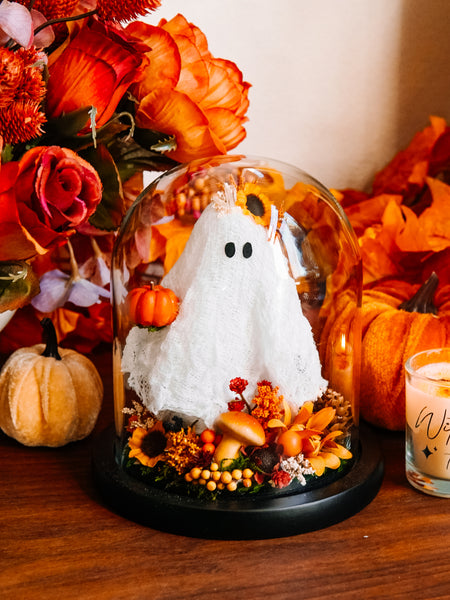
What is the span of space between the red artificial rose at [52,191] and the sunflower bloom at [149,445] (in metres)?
0.17

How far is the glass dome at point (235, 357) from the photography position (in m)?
0.55

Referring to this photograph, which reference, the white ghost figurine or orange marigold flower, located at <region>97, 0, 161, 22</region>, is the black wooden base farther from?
orange marigold flower, located at <region>97, 0, 161, 22</region>

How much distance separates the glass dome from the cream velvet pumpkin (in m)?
0.07

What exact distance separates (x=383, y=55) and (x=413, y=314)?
499mm

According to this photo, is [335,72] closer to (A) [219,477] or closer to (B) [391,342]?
(B) [391,342]

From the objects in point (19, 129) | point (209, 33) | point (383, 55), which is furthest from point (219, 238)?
point (383, 55)

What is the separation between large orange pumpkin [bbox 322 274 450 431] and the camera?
2.24ft

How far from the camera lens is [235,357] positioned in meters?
0.56

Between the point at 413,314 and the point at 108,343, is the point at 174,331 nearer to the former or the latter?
the point at 413,314

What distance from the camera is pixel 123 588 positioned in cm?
47

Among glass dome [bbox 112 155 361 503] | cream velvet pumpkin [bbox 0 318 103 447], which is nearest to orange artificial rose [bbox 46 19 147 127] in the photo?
glass dome [bbox 112 155 361 503]

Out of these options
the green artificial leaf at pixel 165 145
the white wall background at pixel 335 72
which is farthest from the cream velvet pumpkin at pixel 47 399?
the white wall background at pixel 335 72

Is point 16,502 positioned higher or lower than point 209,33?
lower

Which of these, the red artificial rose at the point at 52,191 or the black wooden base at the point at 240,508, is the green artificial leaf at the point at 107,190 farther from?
the black wooden base at the point at 240,508
